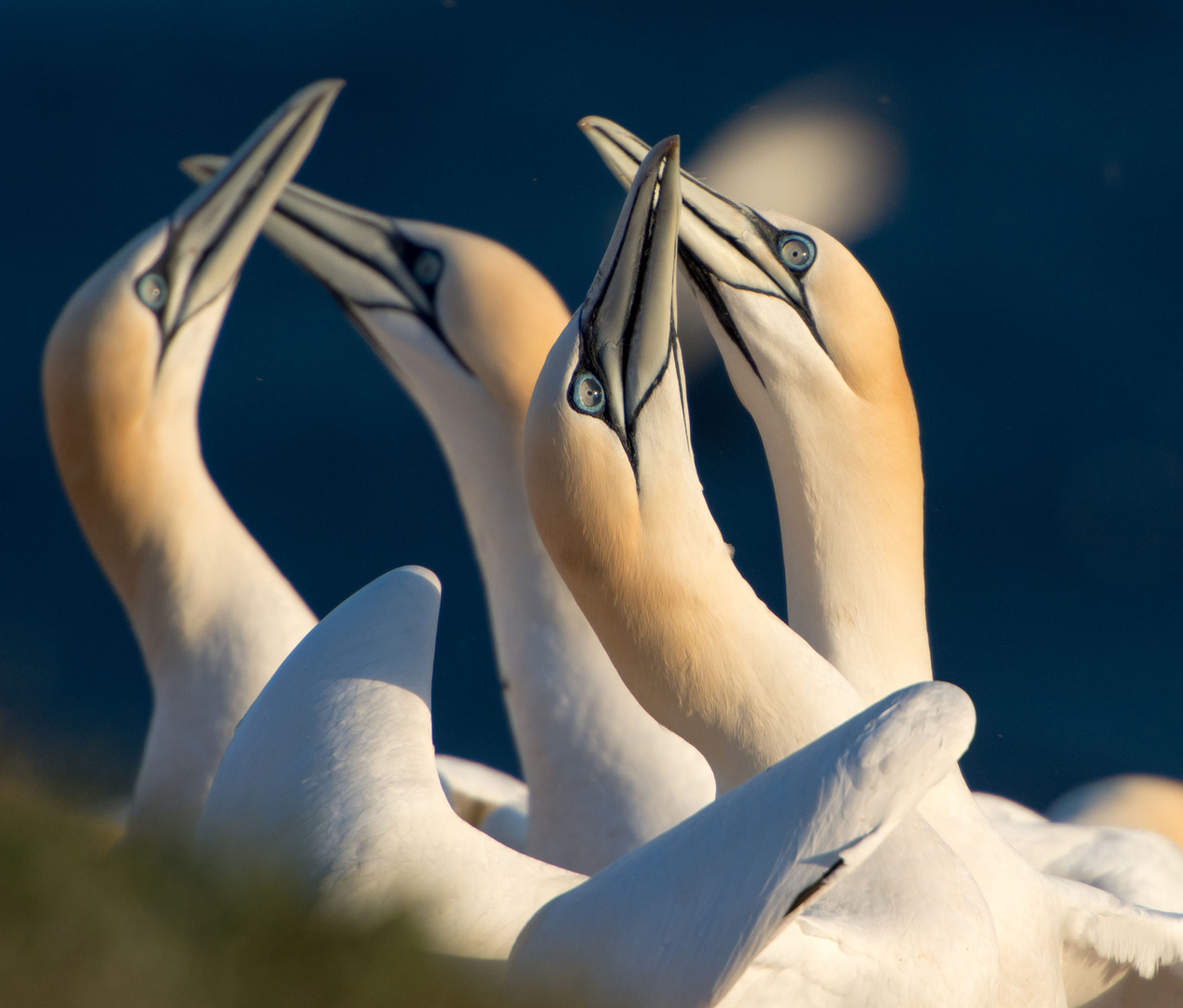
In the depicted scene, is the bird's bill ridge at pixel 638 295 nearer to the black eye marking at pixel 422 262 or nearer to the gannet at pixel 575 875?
the gannet at pixel 575 875

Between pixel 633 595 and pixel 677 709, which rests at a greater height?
pixel 633 595

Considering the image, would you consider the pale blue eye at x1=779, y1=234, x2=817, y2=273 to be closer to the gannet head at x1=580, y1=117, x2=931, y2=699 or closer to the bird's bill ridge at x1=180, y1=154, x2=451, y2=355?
the gannet head at x1=580, y1=117, x2=931, y2=699

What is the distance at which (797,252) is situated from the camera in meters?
3.07

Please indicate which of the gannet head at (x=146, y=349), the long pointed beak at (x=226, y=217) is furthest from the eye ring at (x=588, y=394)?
the long pointed beak at (x=226, y=217)

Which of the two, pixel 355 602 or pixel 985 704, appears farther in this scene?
pixel 985 704

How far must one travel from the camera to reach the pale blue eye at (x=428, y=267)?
3.75 m

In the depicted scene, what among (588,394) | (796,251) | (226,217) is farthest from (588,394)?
(226,217)

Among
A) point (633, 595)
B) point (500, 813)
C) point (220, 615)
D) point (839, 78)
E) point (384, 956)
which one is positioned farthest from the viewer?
point (839, 78)

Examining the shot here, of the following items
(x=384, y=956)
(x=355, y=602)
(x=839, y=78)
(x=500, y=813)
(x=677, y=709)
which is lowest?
(x=500, y=813)

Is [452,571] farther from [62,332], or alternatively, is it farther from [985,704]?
[62,332]

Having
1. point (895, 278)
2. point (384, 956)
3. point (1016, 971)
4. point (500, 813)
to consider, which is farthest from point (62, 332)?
point (895, 278)

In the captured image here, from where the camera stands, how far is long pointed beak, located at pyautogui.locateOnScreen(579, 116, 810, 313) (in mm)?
3018

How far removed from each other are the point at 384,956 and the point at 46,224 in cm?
657

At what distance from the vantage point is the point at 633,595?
93.7 inches
